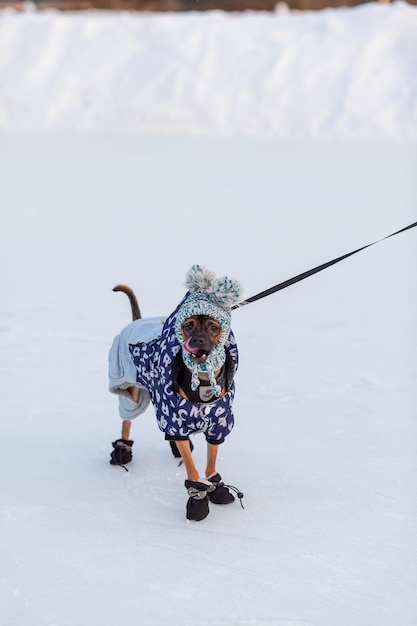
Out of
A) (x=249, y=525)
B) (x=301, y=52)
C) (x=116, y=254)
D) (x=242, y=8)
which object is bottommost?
(x=249, y=525)

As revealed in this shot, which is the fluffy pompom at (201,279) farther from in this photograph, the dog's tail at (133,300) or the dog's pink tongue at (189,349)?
the dog's tail at (133,300)

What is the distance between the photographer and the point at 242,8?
1650cm

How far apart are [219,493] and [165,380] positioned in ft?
1.45

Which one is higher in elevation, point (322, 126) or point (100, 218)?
point (322, 126)

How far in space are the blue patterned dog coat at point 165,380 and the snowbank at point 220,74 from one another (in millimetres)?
8048

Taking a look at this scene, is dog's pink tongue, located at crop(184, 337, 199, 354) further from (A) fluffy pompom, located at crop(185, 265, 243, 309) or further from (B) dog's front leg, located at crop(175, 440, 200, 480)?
(B) dog's front leg, located at crop(175, 440, 200, 480)

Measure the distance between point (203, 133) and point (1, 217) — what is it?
4097 mm

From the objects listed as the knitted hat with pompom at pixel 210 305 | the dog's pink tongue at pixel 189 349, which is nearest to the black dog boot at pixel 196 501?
the knitted hat with pompom at pixel 210 305

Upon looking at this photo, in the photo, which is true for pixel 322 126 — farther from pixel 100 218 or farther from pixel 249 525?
pixel 249 525

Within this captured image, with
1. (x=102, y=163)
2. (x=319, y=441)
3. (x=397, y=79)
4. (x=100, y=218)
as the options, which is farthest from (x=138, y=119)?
(x=319, y=441)

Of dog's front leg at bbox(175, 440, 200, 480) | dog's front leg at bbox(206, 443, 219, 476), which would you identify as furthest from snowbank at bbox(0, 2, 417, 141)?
dog's front leg at bbox(175, 440, 200, 480)

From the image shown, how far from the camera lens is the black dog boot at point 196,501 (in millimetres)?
3014

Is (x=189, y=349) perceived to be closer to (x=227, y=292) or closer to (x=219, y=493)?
(x=227, y=292)

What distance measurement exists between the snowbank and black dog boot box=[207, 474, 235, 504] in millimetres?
8187
